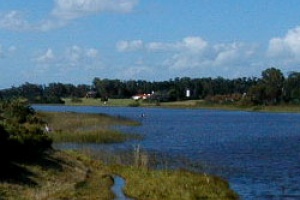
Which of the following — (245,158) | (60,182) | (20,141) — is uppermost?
(20,141)

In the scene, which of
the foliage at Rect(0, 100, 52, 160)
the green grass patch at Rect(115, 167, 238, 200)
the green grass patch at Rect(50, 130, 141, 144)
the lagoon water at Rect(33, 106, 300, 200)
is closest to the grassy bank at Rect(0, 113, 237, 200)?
the green grass patch at Rect(115, 167, 238, 200)

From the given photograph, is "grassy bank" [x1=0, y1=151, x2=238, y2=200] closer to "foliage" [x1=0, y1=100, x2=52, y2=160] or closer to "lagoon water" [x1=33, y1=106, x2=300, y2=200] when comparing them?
"foliage" [x1=0, y1=100, x2=52, y2=160]

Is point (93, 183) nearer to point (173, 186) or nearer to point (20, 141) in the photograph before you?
point (173, 186)

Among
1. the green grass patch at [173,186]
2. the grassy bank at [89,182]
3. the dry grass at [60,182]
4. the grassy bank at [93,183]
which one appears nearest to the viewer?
the dry grass at [60,182]

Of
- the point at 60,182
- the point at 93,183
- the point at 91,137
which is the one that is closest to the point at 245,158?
the point at 93,183

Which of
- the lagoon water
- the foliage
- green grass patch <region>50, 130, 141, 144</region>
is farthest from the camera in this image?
green grass patch <region>50, 130, 141, 144</region>

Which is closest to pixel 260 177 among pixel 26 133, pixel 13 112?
pixel 26 133

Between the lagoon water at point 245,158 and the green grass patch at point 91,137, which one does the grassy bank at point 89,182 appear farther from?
the green grass patch at point 91,137

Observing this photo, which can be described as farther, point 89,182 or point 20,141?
point 20,141

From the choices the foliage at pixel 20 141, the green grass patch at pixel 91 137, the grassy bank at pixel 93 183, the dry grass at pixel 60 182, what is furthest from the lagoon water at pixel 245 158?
the foliage at pixel 20 141

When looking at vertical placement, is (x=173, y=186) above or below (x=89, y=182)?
below

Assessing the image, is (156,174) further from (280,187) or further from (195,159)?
(195,159)

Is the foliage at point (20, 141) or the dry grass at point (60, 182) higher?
the foliage at point (20, 141)

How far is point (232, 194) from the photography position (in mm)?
33062
